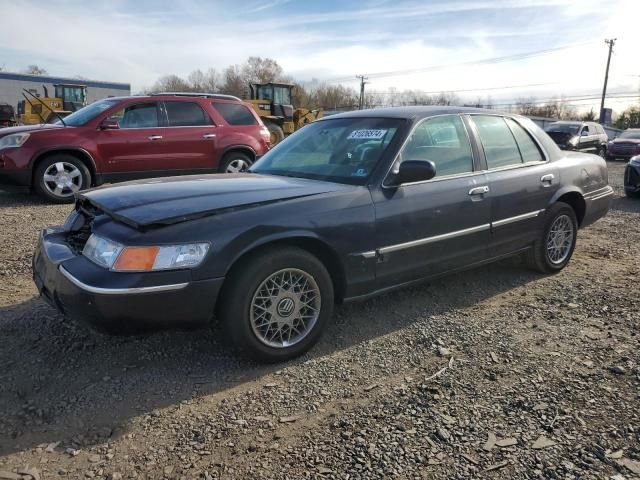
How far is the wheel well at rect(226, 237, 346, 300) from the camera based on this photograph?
3.13m

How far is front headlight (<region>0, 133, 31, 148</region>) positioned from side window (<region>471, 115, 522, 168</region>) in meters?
6.47

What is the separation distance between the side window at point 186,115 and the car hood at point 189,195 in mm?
5268

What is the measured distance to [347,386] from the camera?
9.90ft

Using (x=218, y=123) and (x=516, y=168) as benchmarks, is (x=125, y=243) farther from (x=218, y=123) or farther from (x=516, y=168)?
(x=218, y=123)

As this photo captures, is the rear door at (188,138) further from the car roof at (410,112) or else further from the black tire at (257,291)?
the black tire at (257,291)

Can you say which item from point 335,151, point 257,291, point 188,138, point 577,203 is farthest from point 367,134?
point 188,138

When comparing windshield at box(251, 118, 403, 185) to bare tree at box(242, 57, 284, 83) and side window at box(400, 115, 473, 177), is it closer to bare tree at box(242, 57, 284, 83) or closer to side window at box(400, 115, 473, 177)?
side window at box(400, 115, 473, 177)

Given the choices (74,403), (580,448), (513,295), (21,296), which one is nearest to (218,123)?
(21,296)

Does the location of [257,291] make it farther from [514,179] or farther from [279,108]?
[279,108]

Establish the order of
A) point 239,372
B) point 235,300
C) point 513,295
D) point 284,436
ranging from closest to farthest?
point 284,436 → point 235,300 → point 239,372 → point 513,295

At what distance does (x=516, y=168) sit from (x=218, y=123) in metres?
5.89

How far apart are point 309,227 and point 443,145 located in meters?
1.55

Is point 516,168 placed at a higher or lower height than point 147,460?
higher

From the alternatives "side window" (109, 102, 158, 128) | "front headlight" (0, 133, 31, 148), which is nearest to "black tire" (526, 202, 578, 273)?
"side window" (109, 102, 158, 128)
